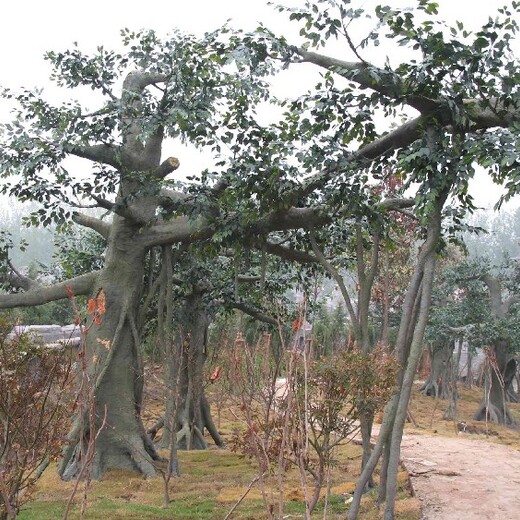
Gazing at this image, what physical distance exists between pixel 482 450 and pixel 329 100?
715 centimetres

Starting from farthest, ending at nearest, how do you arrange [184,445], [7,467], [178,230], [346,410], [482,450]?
[184,445], [482,450], [178,230], [346,410], [7,467]

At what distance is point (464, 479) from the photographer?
741cm

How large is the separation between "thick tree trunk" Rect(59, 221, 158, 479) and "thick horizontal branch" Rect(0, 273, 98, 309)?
268 mm

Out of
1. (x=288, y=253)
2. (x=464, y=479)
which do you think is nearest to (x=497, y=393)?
(x=464, y=479)

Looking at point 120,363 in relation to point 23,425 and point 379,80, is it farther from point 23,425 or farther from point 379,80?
point 379,80

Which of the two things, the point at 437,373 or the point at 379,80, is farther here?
the point at 437,373

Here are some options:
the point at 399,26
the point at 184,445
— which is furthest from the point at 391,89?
the point at 184,445

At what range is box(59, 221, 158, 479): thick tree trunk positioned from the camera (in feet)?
26.9

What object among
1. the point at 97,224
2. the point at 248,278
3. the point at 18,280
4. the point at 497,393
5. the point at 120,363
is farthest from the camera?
the point at 497,393

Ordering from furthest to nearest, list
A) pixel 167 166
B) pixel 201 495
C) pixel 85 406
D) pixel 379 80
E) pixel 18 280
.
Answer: pixel 18 280 → pixel 167 166 → pixel 201 495 → pixel 379 80 → pixel 85 406

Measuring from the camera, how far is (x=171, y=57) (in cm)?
816

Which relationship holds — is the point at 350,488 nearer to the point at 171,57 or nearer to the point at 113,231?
the point at 113,231

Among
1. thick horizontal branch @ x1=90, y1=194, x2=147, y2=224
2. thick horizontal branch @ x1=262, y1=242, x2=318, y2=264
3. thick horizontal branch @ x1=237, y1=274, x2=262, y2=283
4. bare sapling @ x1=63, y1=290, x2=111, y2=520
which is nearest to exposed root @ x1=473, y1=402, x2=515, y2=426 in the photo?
thick horizontal branch @ x1=237, y1=274, x2=262, y2=283

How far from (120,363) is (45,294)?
4.70 feet
